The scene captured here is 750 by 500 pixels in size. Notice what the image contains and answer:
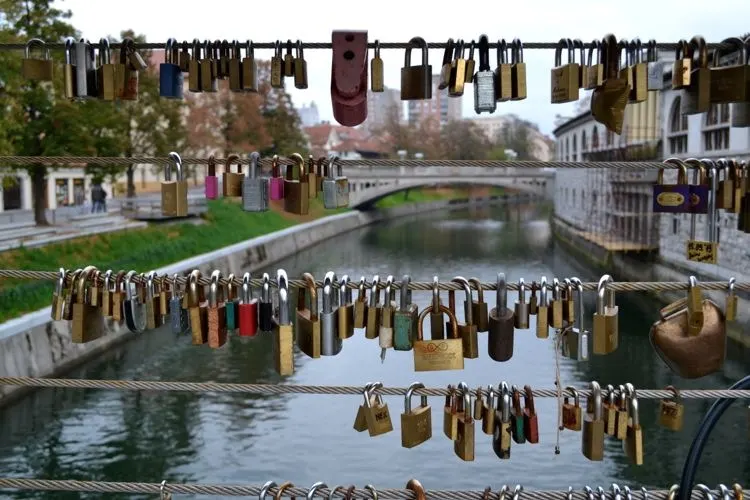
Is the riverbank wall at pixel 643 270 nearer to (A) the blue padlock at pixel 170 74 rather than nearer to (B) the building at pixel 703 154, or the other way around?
(B) the building at pixel 703 154

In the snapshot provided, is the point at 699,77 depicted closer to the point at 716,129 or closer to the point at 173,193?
the point at 173,193

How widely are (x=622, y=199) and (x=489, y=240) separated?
343 inches

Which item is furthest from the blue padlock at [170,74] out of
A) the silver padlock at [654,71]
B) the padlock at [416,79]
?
the silver padlock at [654,71]

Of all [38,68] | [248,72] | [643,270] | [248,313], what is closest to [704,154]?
[643,270]

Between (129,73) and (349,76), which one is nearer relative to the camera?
(349,76)

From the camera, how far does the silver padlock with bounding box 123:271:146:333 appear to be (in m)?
3.12

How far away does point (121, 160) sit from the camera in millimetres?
3250

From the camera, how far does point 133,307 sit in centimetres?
314

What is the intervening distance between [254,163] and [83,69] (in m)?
0.84

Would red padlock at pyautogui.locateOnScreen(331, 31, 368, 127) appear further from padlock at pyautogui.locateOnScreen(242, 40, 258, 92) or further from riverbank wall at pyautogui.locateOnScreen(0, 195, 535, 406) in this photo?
riverbank wall at pyautogui.locateOnScreen(0, 195, 535, 406)

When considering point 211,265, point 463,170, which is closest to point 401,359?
point 211,265

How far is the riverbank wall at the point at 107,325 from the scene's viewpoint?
1234 cm

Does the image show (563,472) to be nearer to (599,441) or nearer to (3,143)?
(599,441)

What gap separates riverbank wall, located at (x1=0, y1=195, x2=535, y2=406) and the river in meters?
0.33
